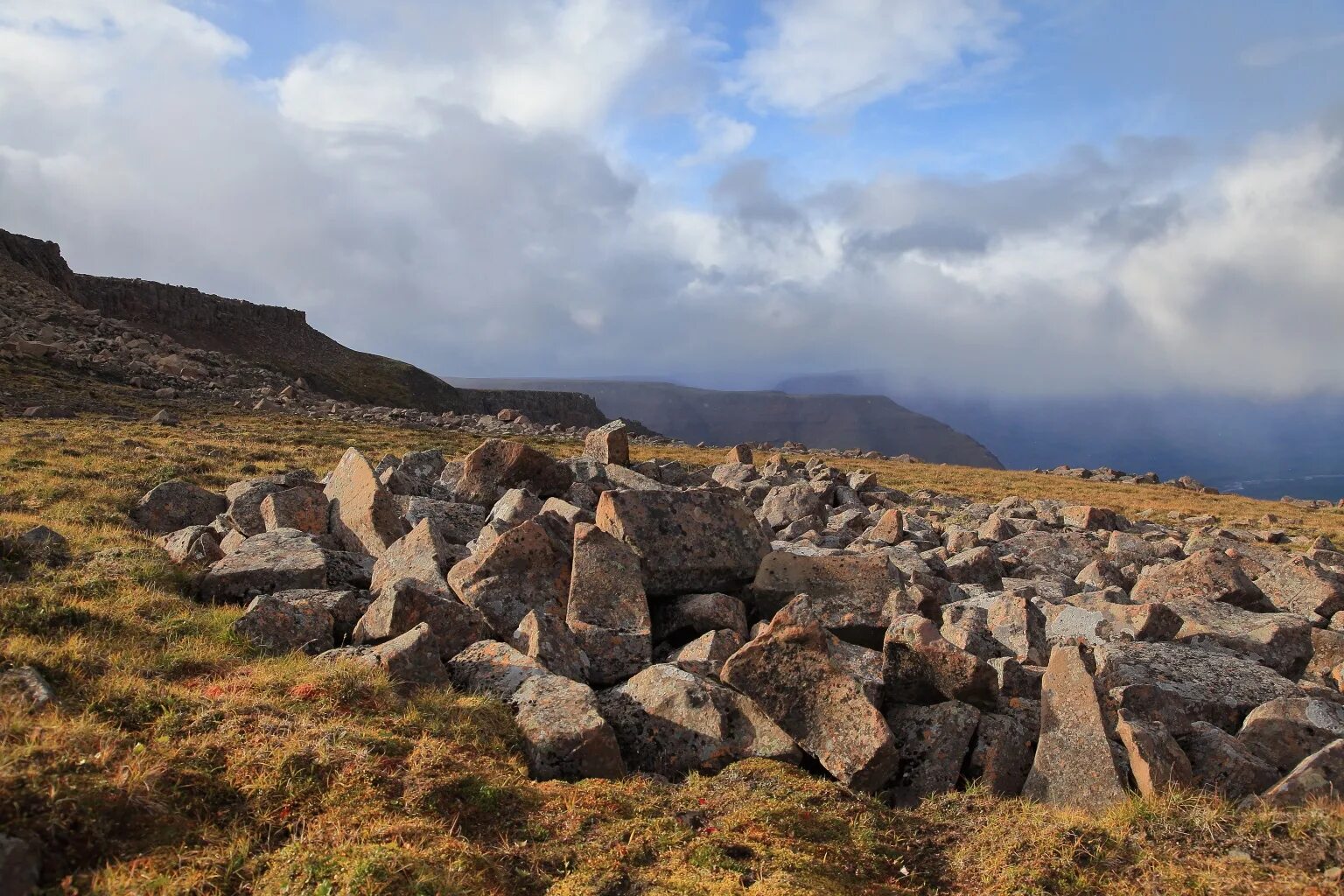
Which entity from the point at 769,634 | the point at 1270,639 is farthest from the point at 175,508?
the point at 1270,639

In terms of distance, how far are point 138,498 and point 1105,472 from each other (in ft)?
193

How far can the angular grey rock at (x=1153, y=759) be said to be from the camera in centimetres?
688

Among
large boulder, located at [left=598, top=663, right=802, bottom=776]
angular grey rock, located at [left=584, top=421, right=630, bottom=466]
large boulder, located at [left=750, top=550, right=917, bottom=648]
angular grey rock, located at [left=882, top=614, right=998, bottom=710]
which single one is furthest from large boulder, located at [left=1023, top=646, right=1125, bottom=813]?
angular grey rock, located at [left=584, top=421, right=630, bottom=466]

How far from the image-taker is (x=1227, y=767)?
7.36 metres

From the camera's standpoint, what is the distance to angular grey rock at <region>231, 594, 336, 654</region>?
28.3ft

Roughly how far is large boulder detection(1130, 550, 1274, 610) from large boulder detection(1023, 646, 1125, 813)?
6.35 m

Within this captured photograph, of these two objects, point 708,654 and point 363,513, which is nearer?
point 708,654

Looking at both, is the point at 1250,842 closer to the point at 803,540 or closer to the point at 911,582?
the point at 911,582

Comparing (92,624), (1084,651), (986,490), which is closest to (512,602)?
(92,624)

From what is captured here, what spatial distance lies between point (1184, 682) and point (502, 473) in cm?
1196

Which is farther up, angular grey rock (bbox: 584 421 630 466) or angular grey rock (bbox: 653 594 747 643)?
angular grey rock (bbox: 584 421 630 466)

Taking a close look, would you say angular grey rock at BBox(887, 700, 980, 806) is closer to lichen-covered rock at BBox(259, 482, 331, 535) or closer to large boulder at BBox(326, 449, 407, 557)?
large boulder at BBox(326, 449, 407, 557)

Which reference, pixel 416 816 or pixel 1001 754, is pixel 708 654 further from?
pixel 416 816

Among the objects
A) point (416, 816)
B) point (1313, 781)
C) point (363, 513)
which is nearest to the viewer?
point (416, 816)
